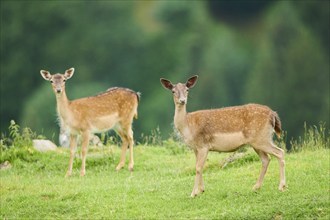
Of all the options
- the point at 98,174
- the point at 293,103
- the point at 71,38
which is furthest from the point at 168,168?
the point at 71,38

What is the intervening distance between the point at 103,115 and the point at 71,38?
205 feet

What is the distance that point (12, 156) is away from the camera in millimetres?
21109

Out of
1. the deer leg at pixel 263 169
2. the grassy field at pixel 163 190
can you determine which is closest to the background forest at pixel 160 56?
the grassy field at pixel 163 190

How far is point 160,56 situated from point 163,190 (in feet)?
235

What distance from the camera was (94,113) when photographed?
20703mm

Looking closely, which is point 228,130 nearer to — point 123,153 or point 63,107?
point 123,153

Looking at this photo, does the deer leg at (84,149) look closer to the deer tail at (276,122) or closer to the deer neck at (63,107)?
the deer neck at (63,107)

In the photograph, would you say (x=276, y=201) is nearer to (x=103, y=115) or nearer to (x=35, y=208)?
(x=35, y=208)

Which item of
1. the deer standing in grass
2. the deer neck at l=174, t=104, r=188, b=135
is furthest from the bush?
the deer neck at l=174, t=104, r=188, b=135

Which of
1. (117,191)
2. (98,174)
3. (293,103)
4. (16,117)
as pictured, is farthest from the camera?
(16,117)

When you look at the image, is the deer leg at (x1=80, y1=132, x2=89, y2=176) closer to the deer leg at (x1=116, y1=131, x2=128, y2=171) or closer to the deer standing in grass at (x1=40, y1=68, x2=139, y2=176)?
the deer standing in grass at (x1=40, y1=68, x2=139, y2=176)

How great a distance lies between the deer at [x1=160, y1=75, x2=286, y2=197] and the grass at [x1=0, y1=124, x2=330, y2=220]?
0.51m

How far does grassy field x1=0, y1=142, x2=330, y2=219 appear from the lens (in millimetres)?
15930

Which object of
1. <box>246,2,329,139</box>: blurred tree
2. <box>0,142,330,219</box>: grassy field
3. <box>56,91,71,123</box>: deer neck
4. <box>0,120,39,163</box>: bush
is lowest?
A: <box>0,142,330,219</box>: grassy field
